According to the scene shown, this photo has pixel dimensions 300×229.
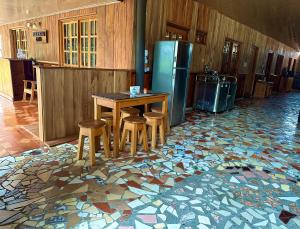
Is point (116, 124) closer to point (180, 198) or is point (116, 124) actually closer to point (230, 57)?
point (180, 198)

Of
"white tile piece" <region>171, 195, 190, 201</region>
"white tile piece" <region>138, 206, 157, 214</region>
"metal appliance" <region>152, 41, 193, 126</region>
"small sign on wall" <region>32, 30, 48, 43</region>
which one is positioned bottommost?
"white tile piece" <region>138, 206, 157, 214</region>

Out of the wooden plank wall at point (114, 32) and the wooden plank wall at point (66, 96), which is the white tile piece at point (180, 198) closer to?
the wooden plank wall at point (66, 96)

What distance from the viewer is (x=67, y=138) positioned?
344cm

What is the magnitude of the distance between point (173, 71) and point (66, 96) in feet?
6.70

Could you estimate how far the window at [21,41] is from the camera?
8.19m

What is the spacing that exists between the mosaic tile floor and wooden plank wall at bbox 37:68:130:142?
0.45m

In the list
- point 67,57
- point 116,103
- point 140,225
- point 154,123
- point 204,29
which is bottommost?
point 140,225

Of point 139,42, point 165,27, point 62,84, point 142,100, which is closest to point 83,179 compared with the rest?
point 142,100

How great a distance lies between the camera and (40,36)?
6734 millimetres

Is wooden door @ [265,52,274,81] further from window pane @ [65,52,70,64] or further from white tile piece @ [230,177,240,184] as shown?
white tile piece @ [230,177,240,184]

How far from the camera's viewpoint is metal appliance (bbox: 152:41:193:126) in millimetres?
4121

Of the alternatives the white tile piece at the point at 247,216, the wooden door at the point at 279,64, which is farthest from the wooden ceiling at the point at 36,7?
the wooden door at the point at 279,64

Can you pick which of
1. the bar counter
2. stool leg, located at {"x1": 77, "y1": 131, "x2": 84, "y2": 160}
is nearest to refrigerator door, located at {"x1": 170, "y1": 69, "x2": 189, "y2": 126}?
stool leg, located at {"x1": 77, "y1": 131, "x2": 84, "y2": 160}

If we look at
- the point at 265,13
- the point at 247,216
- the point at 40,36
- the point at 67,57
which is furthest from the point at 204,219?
the point at 265,13
